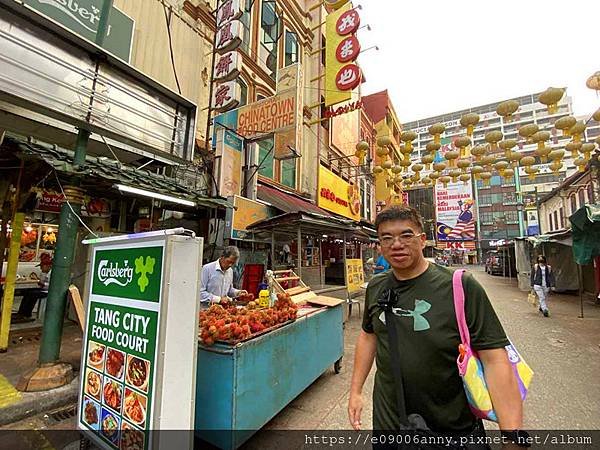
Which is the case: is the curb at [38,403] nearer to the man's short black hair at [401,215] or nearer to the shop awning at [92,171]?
the shop awning at [92,171]

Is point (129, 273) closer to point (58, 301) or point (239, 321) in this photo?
point (239, 321)

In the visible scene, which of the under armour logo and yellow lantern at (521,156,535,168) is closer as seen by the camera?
the under armour logo

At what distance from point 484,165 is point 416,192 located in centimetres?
5669

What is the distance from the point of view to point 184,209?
7.72 meters

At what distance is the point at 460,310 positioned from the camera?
163 cm

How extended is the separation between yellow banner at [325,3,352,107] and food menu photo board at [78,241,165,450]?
12761 millimetres

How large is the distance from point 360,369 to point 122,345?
1.97m

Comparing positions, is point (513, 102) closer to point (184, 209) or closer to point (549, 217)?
point (184, 209)

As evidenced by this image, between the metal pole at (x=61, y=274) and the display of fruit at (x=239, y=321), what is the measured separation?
7.25 ft

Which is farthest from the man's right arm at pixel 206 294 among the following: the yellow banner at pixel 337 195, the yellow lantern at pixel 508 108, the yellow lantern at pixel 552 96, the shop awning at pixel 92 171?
the yellow banner at pixel 337 195

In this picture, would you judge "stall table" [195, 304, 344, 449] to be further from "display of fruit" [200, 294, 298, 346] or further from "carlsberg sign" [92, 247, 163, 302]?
"carlsberg sign" [92, 247, 163, 302]

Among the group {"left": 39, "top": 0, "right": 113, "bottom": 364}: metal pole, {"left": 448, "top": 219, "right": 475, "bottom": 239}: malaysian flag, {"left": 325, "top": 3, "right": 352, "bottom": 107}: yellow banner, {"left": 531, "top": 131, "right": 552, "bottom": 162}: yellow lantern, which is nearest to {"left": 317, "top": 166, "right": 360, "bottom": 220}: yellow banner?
{"left": 325, "top": 3, "right": 352, "bottom": 107}: yellow banner

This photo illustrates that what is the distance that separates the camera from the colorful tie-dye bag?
5.08 feet

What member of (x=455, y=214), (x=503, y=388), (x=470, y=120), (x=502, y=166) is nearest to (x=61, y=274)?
(x=503, y=388)
